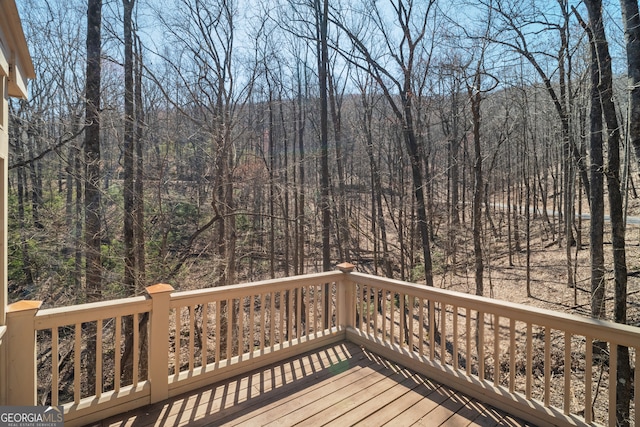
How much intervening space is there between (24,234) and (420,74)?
9.59 metres

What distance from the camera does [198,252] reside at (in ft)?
23.9

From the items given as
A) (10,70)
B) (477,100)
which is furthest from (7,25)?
(477,100)

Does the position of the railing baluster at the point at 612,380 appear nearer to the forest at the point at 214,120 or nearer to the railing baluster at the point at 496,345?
the railing baluster at the point at 496,345

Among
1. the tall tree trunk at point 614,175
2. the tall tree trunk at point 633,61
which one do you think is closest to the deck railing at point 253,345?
the tall tree trunk at point 614,175

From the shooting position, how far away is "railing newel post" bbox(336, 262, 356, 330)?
3650 millimetres

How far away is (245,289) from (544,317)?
2.31 metres

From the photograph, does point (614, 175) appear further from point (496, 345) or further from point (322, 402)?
point (322, 402)

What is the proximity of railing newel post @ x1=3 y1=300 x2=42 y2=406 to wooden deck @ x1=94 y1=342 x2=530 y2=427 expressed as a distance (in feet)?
1.65

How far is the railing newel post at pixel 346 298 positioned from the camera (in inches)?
144

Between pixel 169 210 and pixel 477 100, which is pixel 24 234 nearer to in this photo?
pixel 169 210

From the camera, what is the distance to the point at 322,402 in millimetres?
2461

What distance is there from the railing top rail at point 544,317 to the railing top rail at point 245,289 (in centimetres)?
88

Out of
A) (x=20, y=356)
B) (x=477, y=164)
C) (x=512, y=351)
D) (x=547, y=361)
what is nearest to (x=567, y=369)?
(x=547, y=361)

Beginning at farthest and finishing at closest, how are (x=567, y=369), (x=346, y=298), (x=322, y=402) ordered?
1. (x=346, y=298)
2. (x=322, y=402)
3. (x=567, y=369)
